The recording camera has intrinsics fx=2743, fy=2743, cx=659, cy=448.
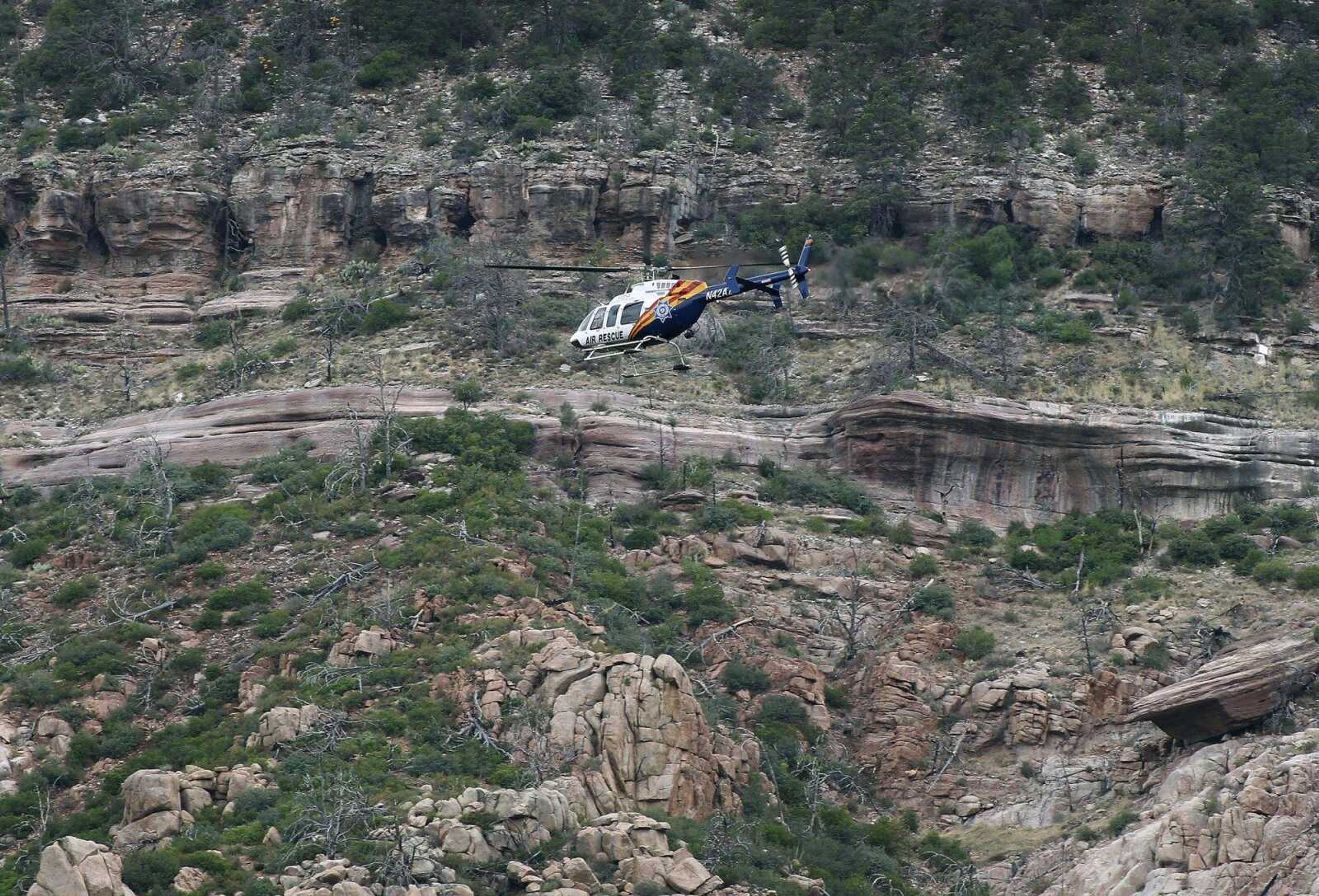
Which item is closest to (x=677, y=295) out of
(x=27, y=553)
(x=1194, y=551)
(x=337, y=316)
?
(x=1194, y=551)

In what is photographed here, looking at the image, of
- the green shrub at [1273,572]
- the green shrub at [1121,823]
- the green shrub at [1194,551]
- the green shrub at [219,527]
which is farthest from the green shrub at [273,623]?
the green shrub at [1273,572]

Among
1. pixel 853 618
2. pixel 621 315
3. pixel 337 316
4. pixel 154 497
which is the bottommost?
pixel 853 618

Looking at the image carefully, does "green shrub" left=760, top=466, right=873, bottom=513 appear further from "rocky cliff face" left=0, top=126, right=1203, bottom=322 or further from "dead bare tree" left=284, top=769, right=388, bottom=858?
"dead bare tree" left=284, top=769, right=388, bottom=858

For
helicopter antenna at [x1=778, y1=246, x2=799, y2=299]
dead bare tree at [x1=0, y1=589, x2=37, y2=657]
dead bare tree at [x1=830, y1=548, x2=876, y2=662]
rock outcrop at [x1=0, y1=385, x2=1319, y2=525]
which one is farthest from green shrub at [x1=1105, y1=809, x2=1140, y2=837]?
dead bare tree at [x1=0, y1=589, x2=37, y2=657]

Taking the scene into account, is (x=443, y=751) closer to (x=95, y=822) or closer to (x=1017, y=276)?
(x=95, y=822)

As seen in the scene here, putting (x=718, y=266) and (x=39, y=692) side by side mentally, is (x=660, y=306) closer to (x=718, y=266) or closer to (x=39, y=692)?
(x=718, y=266)

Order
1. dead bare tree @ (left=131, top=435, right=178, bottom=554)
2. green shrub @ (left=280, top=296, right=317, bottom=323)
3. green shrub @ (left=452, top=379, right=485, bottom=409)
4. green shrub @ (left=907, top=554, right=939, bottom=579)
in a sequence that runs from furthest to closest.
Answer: green shrub @ (left=280, top=296, right=317, bottom=323) → green shrub @ (left=452, top=379, right=485, bottom=409) → green shrub @ (left=907, top=554, right=939, bottom=579) → dead bare tree @ (left=131, top=435, right=178, bottom=554)
